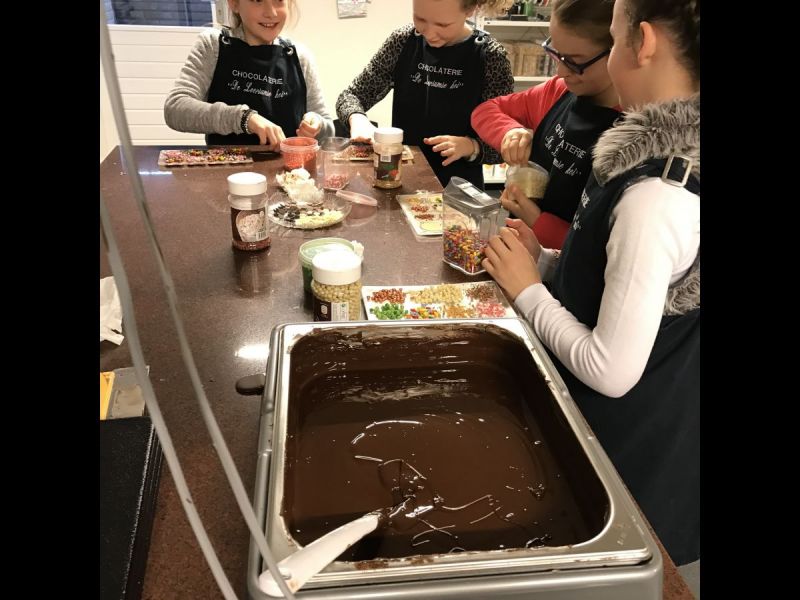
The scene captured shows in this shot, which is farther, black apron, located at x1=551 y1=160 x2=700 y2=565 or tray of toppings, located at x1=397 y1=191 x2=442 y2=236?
tray of toppings, located at x1=397 y1=191 x2=442 y2=236

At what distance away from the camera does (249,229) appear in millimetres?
1405

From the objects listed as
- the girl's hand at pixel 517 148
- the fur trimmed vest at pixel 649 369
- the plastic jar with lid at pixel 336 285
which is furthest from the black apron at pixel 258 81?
the fur trimmed vest at pixel 649 369

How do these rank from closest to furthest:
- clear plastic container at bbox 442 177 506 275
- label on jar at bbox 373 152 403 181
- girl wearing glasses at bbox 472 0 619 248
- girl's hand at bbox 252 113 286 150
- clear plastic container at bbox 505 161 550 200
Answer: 1. clear plastic container at bbox 442 177 506 275
2. girl wearing glasses at bbox 472 0 619 248
3. clear plastic container at bbox 505 161 550 200
4. label on jar at bbox 373 152 403 181
5. girl's hand at bbox 252 113 286 150

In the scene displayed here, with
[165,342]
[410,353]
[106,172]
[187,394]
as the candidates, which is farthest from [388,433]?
[106,172]

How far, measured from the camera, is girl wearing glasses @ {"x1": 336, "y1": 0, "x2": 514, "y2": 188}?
2.23m

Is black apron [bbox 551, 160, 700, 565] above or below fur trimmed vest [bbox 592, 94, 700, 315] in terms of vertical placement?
below

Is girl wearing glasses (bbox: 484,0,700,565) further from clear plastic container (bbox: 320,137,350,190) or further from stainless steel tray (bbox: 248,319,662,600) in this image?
clear plastic container (bbox: 320,137,350,190)

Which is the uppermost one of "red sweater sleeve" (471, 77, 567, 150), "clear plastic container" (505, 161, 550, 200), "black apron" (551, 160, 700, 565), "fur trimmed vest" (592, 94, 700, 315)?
"fur trimmed vest" (592, 94, 700, 315)

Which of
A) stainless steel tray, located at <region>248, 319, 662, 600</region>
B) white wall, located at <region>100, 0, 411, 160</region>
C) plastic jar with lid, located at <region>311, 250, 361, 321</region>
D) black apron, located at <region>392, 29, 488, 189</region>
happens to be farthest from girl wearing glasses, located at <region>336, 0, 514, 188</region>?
white wall, located at <region>100, 0, 411, 160</region>

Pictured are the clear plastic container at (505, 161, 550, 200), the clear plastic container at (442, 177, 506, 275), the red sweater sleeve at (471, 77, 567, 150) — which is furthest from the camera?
the red sweater sleeve at (471, 77, 567, 150)

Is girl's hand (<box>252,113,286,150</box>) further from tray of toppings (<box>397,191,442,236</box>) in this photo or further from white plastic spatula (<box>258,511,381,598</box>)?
white plastic spatula (<box>258,511,381,598</box>)

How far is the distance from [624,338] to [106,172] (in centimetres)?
168

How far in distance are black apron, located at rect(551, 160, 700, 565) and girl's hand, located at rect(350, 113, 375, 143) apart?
128cm
